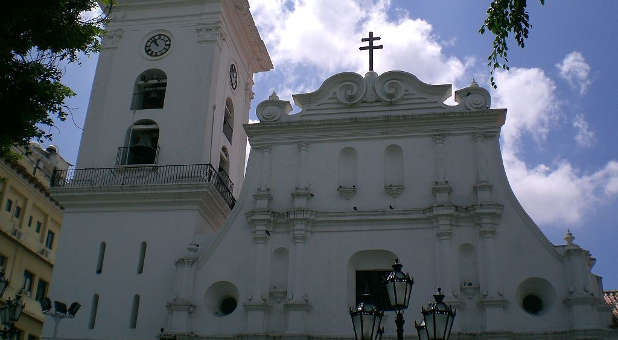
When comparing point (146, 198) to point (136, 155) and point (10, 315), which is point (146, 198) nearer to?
point (136, 155)

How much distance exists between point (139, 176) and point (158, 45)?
18.2ft

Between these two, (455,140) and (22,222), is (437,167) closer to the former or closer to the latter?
(455,140)

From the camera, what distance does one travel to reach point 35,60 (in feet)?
47.8

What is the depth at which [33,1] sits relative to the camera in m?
13.6

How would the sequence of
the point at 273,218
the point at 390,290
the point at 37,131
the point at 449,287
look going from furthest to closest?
1. the point at 273,218
2. the point at 449,287
3. the point at 37,131
4. the point at 390,290

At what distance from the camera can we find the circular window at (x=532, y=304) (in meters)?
19.5

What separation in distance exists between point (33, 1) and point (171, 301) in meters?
9.72

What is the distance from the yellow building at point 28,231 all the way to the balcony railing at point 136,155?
5.95 meters

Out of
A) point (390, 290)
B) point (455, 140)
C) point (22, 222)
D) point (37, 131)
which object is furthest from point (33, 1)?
point (22, 222)

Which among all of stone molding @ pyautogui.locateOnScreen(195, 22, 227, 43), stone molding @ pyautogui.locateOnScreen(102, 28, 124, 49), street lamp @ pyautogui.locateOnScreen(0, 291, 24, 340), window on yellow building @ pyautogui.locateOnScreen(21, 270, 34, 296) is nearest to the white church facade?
stone molding @ pyautogui.locateOnScreen(195, 22, 227, 43)

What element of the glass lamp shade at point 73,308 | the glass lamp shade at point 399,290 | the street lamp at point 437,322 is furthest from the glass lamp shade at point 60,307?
the street lamp at point 437,322

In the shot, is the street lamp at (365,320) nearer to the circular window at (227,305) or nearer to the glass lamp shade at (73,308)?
the circular window at (227,305)

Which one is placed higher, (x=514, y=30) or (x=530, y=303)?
(x=514, y=30)

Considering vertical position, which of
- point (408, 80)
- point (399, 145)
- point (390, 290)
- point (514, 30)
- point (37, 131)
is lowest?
point (390, 290)
